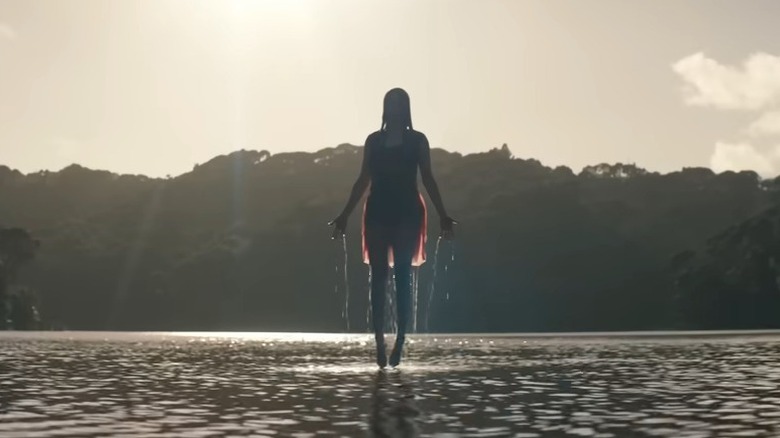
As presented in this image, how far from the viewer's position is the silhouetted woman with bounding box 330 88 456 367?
45.5 feet

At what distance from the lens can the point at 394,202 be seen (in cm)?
1402

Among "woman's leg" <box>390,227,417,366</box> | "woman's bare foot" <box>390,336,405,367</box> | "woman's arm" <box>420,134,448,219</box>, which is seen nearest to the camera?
"woman's bare foot" <box>390,336,405,367</box>

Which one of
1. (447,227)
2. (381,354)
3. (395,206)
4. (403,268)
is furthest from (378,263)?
(381,354)

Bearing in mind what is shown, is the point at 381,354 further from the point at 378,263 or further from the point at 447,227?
the point at 447,227

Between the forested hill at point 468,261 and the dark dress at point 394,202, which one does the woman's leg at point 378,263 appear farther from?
the forested hill at point 468,261

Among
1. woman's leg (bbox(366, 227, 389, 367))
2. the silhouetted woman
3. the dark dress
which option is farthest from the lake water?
the dark dress

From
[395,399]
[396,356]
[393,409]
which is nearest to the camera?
[393,409]

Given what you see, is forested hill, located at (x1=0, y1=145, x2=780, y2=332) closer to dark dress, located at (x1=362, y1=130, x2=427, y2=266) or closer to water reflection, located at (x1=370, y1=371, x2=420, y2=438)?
dark dress, located at (x1=362, y1=130, x2=427, y2=266)

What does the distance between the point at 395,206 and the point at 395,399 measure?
211 inches

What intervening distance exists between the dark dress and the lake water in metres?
1.47

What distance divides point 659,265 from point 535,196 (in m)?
27.1

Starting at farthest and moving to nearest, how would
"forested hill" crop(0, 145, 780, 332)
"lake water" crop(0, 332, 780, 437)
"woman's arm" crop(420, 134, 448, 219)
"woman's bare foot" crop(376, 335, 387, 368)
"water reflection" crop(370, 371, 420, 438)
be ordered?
"forested hill" crop(0, 145, 780, 332), "woman's arm" crop(420, 134, 448, 219), "woman's bare foot" crop(376, 335, 387, 368), "lake water" crop(0, 332, 780, 437), "water reflection" crop(370, 371, 420, 438)

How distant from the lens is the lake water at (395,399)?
695cm

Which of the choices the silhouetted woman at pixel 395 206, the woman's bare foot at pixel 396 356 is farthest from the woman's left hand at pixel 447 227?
the woman's bare foot at pixel 396 356
